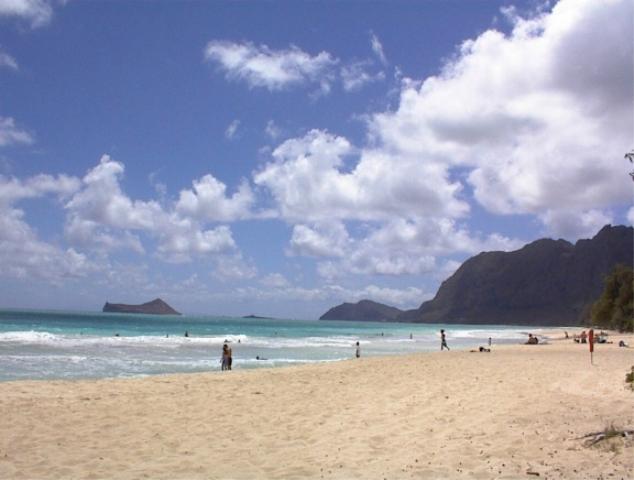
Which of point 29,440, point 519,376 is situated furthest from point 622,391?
point 29,440

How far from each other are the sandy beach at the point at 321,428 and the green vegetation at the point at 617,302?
6482 cm

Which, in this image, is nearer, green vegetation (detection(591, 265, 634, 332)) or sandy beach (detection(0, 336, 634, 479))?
sandy beach (detection(0, 336, 634, 479))

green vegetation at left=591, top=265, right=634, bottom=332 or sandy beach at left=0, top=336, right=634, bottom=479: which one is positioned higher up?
green vegetation at left=591, top=265, right=634, bottom=332

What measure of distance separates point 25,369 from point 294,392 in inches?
645

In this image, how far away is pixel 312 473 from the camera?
26.8ft

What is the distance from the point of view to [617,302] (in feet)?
257

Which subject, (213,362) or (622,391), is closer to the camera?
(622,391)

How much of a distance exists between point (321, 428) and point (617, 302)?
78630 millimetres

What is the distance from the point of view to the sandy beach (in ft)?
27.2

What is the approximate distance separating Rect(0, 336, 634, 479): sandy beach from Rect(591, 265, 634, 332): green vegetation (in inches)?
2552

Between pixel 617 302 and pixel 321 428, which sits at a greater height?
pixel 617 302

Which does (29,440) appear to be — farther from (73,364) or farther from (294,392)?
(73,364)

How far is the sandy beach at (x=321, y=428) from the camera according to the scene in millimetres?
8305

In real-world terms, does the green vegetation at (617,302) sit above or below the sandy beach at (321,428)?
above
